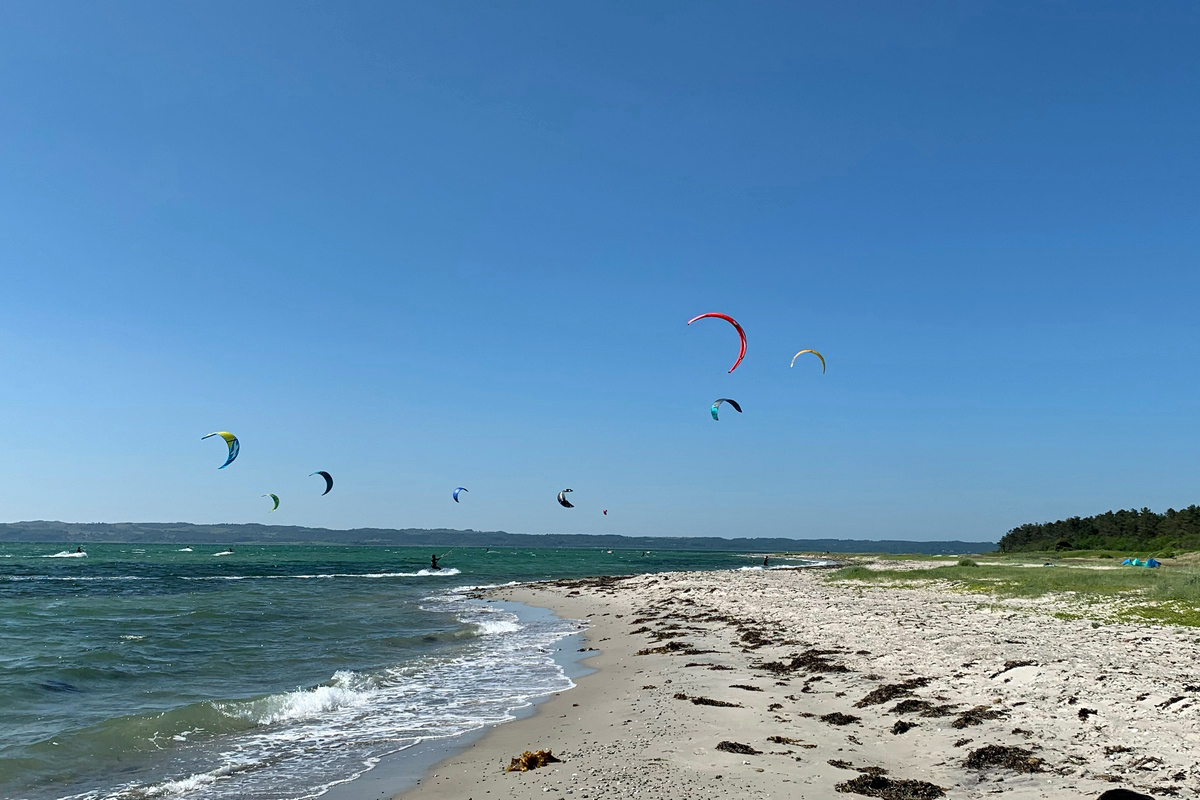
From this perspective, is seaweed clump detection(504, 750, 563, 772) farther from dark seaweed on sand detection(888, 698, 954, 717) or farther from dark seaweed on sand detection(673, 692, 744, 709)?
dark seaweed on sand detection(888, 698, 954, 717)

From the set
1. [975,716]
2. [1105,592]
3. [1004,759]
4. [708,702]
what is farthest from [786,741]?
[1105,592]

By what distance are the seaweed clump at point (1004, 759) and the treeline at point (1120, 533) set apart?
3084 inches

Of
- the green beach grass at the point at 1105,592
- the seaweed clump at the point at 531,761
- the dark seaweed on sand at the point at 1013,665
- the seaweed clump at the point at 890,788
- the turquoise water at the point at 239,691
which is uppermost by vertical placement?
the green beach grass at the point at 1105,592

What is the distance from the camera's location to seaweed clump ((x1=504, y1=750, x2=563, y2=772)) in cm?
994

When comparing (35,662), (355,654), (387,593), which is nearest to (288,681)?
(355,654)

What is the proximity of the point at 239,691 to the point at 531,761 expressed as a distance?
1065 centimetres

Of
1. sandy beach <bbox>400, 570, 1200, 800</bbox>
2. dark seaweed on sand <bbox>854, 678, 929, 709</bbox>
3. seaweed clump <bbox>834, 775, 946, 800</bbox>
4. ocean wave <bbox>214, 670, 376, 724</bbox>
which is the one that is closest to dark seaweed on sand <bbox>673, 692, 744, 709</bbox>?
sandy beach <bbox>400, 570, 1200, 800</bbox>

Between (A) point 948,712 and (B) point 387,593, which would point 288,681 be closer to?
(A) point 948,712

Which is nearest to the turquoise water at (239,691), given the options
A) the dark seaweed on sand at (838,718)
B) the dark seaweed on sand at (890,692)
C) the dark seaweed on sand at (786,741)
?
the dark seaweed on sand at (786,741)

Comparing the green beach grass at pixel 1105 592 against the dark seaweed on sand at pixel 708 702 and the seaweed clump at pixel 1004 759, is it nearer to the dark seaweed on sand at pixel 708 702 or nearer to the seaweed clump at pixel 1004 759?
the seaweed clump at pixel 1004 759

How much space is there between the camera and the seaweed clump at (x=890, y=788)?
313 inches

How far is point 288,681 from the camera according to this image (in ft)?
61.3

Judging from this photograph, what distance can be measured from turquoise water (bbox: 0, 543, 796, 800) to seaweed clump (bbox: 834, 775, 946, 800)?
692 cm

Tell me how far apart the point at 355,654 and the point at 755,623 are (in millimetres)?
13130
